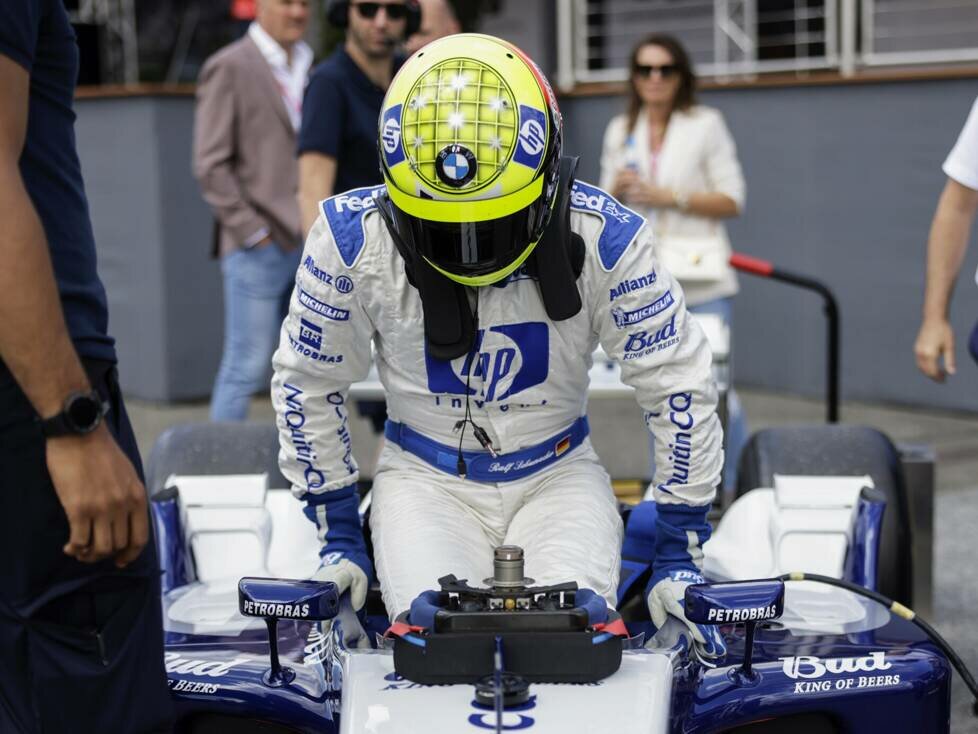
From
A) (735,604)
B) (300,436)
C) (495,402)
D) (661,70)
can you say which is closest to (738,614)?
(735,604)

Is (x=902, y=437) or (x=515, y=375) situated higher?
(x=515, y=375)

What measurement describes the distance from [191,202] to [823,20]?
388cm

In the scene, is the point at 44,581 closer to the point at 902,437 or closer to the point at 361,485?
the point at 361,485

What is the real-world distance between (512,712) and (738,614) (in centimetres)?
49

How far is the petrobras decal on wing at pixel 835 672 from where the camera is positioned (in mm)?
2951

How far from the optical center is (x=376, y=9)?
5309 millimetres

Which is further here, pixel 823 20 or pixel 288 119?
pixel 823 20

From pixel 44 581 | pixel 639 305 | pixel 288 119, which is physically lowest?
pixel 44 581

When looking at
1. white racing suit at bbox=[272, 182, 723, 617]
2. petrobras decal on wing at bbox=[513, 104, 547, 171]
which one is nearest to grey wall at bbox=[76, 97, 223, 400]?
white racing suit at bbox=[272, 182, 723, 617]

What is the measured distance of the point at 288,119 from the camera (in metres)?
6.44

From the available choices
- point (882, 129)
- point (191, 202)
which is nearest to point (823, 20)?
point (882, 129)

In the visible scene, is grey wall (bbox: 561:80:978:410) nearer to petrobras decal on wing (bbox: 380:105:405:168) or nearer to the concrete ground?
the concrete ground

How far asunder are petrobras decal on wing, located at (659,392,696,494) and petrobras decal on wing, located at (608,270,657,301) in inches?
9.2

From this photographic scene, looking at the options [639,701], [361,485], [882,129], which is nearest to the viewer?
[639,701]
